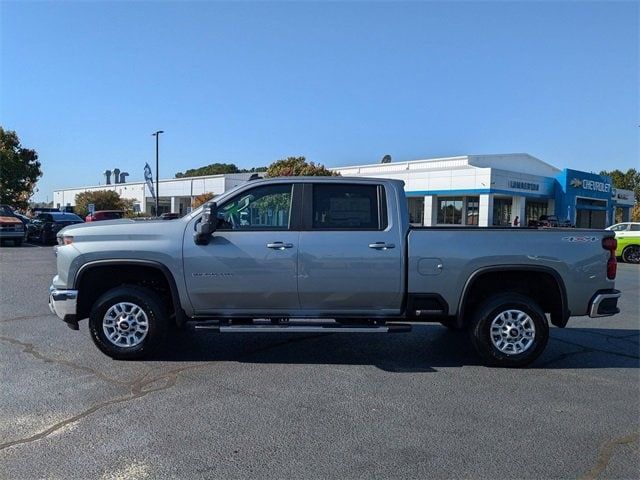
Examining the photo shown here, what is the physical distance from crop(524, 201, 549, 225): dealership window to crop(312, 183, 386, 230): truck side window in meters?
43.1

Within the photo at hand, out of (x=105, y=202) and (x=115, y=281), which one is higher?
(x=105, y=202)

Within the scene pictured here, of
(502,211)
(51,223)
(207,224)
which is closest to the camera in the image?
(207,224)

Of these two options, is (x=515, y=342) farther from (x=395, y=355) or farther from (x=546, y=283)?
(x=395, y=355)

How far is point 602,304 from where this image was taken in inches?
226

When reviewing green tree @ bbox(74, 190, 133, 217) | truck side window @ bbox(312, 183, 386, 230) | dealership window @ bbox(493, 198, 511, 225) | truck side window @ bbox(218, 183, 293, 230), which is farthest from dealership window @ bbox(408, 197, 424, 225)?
truck side window @ bbox(218, 183, 293, 230)

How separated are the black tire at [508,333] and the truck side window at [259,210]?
242cm

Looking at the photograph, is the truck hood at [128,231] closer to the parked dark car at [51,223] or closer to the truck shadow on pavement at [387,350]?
the truck shadow on pavement at [387,350]

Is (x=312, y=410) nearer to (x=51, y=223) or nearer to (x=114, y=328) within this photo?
(x=114, y=328)

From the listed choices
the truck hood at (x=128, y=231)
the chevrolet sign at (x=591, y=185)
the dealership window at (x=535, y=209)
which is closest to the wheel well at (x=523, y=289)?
the truck hood at (x=128, y=231)

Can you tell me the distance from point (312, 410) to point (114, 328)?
2572 millimetres

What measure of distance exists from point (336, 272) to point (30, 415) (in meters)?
3.09

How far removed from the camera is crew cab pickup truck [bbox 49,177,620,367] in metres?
5.60

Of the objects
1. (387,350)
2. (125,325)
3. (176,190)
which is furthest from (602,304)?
(176,190)

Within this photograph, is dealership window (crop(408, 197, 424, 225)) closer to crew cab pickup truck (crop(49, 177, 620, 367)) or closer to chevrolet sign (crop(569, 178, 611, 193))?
chevrolet sign (crop(569, 178, 611, 193))
